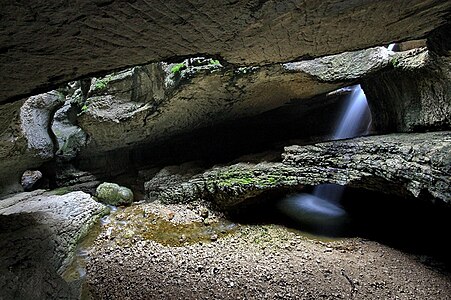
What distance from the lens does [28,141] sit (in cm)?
920

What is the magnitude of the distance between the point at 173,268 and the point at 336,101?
9.94 meters

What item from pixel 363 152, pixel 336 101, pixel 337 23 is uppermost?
pixel 337 23

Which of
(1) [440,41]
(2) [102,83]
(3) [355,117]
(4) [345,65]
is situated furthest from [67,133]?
(1) [440,41]

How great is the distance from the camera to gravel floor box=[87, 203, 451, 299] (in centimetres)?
420

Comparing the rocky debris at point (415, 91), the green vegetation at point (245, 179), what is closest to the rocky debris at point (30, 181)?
the green vegetation at point (245, 179)

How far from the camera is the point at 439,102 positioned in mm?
5660

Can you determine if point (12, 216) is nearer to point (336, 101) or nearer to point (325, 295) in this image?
point (325, 295)

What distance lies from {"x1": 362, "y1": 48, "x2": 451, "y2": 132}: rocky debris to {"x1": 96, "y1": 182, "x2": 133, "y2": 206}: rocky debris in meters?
8.55

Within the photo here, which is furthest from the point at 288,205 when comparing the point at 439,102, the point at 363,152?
the point at 439,102

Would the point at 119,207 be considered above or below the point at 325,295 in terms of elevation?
below

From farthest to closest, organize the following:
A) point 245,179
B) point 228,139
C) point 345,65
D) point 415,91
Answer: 1. point 228,139
2. point 345,65
3. point 245,179
4. point 415,91

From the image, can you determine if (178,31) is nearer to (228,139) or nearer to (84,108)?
(84,108)

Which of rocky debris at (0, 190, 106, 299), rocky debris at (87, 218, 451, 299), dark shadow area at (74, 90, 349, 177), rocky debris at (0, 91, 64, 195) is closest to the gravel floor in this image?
rocky debris at (87, 218, 451, 299)

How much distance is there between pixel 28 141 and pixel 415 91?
38.7 feet
